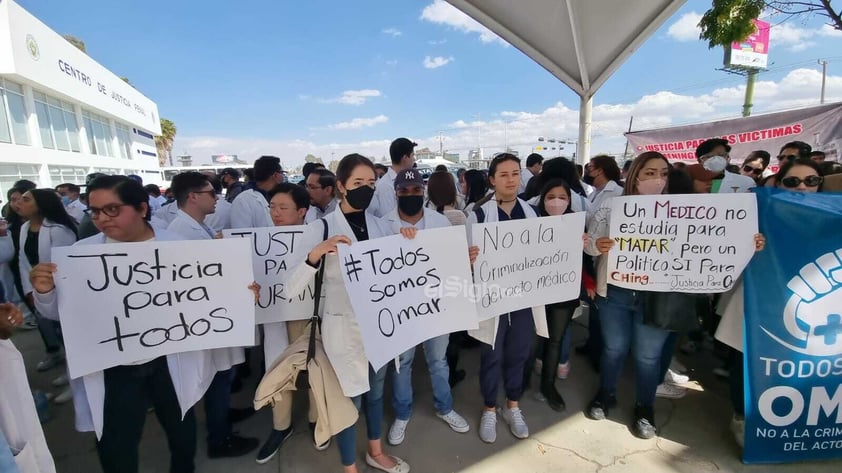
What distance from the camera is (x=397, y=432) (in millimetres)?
2484

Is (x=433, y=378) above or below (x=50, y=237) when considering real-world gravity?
below

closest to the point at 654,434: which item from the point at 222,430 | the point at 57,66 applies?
the point at 222,430

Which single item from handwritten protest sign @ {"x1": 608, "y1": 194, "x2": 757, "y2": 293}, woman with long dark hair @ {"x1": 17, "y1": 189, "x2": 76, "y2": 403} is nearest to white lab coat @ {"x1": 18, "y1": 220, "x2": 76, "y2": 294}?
woman with long dark hair @ {"x1": 17, "y1": 189, "x2": 76, "y2": 403}

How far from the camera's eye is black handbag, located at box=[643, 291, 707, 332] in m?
2.27

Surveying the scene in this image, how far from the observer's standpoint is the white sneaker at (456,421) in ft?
8.48

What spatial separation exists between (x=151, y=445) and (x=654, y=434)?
3.54 metres

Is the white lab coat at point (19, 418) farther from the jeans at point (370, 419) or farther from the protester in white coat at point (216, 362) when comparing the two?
the jeans at point (370, 419)

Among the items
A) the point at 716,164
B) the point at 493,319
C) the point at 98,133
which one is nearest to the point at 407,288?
the point at 493,319

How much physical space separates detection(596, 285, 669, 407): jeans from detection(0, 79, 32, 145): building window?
20.6 metres

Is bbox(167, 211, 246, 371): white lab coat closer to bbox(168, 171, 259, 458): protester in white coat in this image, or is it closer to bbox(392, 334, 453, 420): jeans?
bbox(168, 171, 259, 458): protester in white coat

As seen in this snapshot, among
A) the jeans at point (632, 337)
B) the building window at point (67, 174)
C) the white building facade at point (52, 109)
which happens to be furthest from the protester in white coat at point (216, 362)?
the building window at point (67, 174)

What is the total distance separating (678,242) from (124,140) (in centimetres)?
3477

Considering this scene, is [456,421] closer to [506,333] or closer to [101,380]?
[506,333]

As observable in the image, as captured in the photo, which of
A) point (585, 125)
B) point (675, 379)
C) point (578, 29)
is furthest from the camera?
point (585, 125)
